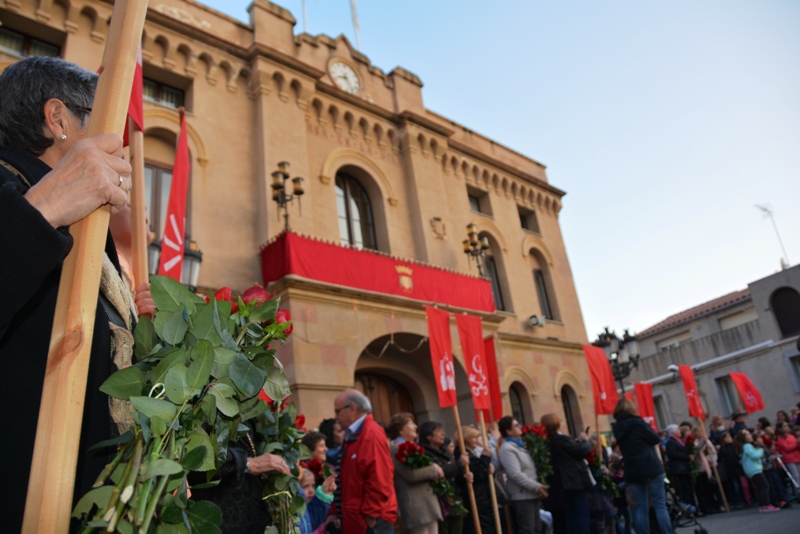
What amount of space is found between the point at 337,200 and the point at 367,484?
1023 cm

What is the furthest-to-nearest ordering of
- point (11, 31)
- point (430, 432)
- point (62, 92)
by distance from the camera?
point (11, 31) < point (430, 432) < point (62, 92)

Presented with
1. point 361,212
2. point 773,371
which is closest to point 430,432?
point 361,212

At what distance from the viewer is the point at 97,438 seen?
141cm

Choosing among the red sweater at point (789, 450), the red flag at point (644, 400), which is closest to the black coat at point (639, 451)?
the red sweater at point (789, 450)

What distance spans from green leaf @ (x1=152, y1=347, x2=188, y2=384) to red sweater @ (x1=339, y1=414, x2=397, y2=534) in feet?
14.5

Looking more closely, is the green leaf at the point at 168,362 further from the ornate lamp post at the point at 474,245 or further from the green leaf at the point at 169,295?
the ornate lamp post at the point at 474,245

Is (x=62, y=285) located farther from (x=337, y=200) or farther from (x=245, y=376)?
(x=337, y=200)

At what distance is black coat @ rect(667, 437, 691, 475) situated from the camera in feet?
39.0

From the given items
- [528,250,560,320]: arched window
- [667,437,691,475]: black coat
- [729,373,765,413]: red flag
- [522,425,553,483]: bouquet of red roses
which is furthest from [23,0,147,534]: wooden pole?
[729,373,765,413]: red flag

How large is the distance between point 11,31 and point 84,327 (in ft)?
40.8

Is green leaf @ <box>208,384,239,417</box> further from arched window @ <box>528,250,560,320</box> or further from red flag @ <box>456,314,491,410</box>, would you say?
arched window @ <box>528,250,560,320</box>

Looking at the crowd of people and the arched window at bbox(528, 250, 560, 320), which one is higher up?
the arched window at bbox(528, 250, 560, 320)

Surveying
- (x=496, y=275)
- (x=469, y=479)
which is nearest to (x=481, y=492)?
(x=469, y=479)

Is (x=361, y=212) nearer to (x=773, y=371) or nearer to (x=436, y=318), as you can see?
(x=436, y=318)
